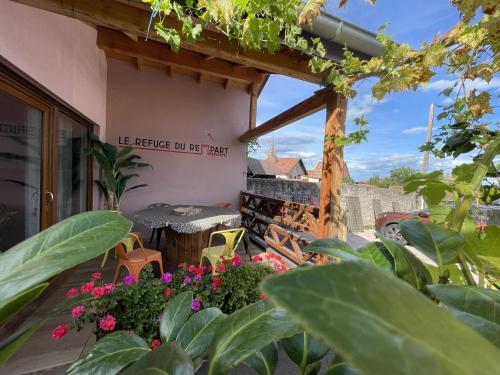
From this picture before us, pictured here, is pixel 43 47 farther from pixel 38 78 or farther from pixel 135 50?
pixel 135 50

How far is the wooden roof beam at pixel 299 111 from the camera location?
2.46 meters

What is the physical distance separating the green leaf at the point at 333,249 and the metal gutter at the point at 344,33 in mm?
1651

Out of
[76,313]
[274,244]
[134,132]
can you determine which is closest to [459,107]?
[76,313]

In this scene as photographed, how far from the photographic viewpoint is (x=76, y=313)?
1.42 metres

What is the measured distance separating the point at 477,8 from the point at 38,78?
2.93 m

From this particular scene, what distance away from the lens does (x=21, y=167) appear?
7.27 ft

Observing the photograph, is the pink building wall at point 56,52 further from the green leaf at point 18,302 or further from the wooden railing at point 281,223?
the wooden railing at point 281,223

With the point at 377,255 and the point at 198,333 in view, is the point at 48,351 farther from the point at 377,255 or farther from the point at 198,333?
the point at 377,255

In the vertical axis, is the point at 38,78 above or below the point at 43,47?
below

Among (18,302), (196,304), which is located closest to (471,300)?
(18,302)

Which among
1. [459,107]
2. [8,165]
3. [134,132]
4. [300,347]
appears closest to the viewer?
[300,347]

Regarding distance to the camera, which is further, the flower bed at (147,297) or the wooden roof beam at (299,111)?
the wooden roof beam at (299,111)

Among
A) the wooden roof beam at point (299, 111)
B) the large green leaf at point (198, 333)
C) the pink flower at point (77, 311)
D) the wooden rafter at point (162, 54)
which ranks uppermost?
the wooden rafter at point (162, 54)

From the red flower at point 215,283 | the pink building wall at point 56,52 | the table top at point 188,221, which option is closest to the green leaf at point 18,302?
A: the red flower at point 215,283
